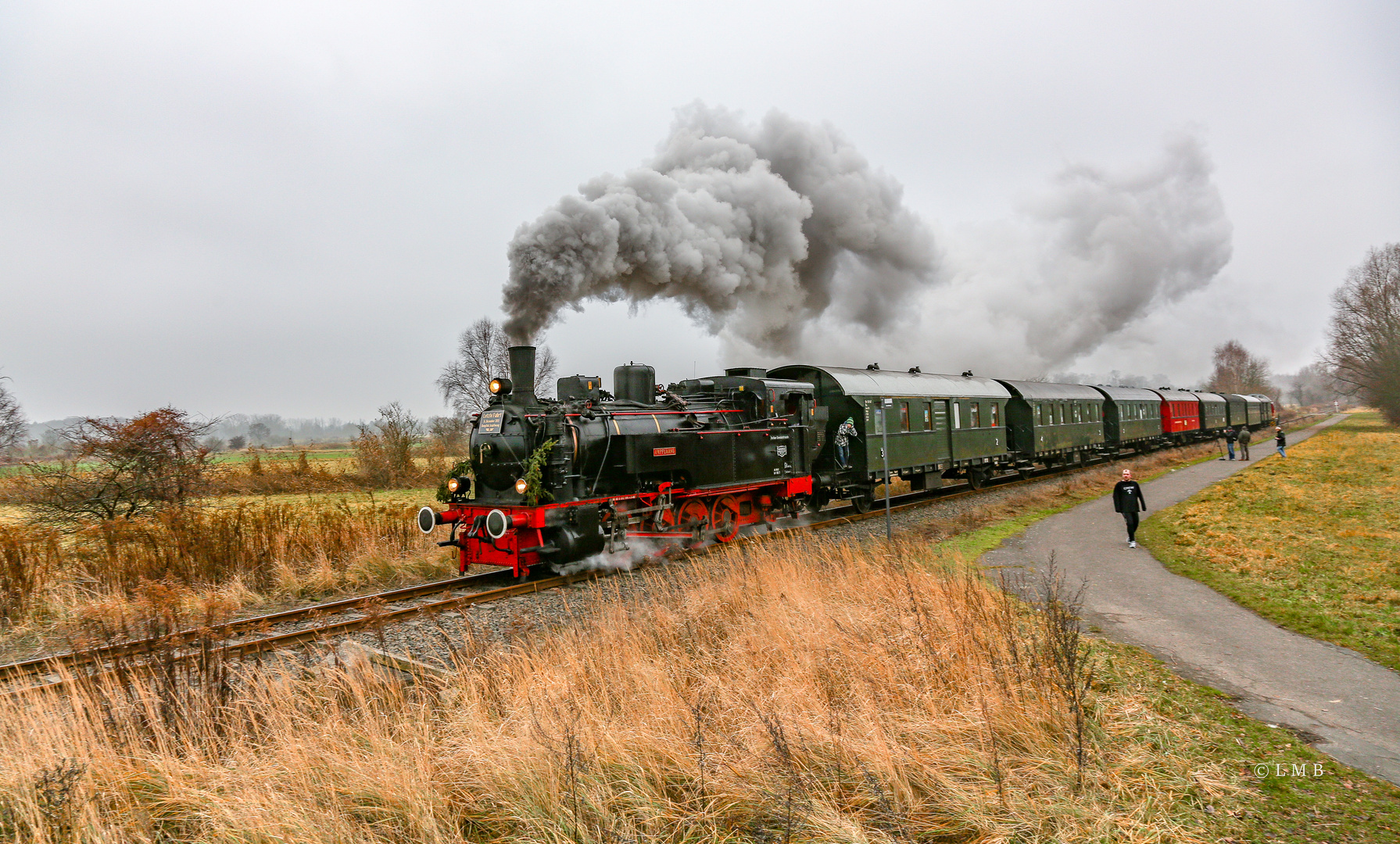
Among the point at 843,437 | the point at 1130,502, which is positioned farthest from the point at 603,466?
the point at 1130,502

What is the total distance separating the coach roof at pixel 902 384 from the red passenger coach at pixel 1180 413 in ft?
62.1

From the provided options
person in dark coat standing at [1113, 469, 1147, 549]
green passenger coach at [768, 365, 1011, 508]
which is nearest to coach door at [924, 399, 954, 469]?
green passenger coach at [768, 365, 1011, 508]

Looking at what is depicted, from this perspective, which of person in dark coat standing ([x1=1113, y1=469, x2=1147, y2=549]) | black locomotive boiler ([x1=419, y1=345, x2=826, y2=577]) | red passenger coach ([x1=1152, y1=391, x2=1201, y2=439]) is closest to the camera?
black locomotive boiler ([x1=419, y1=345, x2=826, y2=577])

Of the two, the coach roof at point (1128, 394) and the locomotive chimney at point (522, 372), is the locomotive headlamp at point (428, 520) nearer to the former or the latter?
the locomotive chimney at point (522, 372)

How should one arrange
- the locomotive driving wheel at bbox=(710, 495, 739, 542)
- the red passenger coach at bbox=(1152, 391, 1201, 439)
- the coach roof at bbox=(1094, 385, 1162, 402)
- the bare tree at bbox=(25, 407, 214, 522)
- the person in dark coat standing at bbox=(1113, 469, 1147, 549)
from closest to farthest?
the bare tree at bbox=(25, 407, 214, 522) → the person in dark coat standing at bbox=(1113, 469, 1147, 549) → the locomotive driving wheel at bbox=(710, 495, 739, 542) → the coach roof at bbox=(1094, 385, 1162, 402) → the red passenger coach at bbox=(1152, 391, 1201, 439)

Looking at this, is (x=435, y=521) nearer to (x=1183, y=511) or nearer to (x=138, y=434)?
(x=138, y=434)

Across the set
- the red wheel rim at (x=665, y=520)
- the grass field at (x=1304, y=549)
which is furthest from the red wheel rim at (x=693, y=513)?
the grass field at (x=1304, y=549)

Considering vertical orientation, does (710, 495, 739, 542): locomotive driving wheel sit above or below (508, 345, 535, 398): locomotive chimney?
below

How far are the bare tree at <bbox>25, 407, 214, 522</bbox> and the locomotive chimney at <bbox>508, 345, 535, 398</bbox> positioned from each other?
21.5 ft

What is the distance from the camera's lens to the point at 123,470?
11094 mm

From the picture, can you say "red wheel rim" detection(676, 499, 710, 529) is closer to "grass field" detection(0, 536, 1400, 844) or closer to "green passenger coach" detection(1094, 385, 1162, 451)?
"grass field" detection(0, 536, 1400, 844)

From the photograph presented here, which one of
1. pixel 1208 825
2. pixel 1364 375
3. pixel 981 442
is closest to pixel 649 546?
pixel 1208 825

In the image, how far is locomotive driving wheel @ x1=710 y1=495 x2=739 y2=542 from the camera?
11891 mm

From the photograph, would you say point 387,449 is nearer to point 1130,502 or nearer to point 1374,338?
point 1130,502
